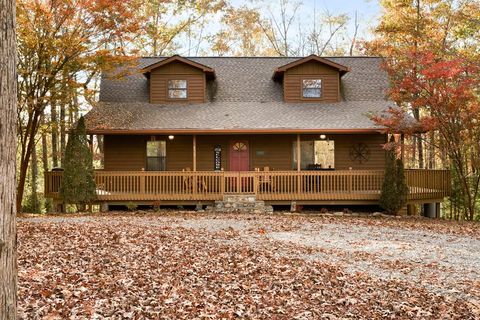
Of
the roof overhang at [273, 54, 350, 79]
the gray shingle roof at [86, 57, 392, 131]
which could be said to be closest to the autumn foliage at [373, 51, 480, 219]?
the gray shingle roof at [86, 57, 392, 131]

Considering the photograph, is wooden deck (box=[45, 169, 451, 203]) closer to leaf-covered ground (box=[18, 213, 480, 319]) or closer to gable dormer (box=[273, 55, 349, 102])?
gable dormer (box=[273, 55, 349, 102])

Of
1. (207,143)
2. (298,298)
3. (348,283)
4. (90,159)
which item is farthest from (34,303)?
(207,143)

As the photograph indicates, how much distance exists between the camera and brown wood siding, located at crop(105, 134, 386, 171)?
20016mm

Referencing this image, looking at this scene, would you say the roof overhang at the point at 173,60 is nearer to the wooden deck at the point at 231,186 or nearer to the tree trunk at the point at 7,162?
the wooden deck at the point at 231,186

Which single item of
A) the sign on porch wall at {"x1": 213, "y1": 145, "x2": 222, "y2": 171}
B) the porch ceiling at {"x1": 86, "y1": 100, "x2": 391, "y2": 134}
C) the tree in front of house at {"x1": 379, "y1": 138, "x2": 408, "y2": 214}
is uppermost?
the porch ceiling at {"x1": 86, "y1": 100, "x2": 391, "y2": 134}

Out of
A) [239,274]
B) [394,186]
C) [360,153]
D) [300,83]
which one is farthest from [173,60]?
[239,274]

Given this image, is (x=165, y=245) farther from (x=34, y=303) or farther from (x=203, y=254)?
(x=34, y=303)

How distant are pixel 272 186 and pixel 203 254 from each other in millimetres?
9453

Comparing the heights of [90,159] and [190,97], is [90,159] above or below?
below

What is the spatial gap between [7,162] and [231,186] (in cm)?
1475

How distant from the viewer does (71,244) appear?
9133mm

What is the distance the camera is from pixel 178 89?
69.5 feet

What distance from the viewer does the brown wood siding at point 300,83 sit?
21266 millimetres

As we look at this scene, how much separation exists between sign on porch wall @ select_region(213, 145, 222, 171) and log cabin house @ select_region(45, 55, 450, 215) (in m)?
0.04
